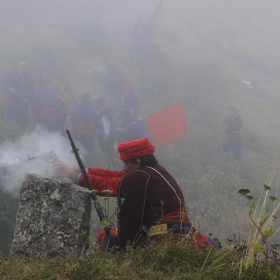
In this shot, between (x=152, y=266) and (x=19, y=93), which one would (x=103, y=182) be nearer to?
→ (x=152, y=266)

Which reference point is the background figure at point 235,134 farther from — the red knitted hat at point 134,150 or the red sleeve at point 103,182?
the red knitted hat at point 134,150

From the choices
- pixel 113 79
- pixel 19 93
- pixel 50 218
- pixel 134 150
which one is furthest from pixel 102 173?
pixel 113 79

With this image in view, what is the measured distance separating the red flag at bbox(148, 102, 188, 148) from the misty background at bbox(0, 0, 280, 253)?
480 mm

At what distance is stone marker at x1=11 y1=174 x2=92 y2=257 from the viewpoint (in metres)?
3.38

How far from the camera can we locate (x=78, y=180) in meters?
3.85

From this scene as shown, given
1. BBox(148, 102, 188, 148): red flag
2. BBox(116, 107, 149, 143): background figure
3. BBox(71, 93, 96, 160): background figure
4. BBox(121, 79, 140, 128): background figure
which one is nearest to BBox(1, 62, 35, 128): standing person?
BBox(71, 93, 96, 160): background figure

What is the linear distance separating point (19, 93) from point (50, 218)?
8.28 meters

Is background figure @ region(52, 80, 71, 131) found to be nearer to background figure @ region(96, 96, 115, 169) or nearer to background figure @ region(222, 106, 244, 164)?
background figure @ region(96, 96, 115, 169)

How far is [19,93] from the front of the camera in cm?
1099

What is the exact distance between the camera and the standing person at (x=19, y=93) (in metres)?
10.6

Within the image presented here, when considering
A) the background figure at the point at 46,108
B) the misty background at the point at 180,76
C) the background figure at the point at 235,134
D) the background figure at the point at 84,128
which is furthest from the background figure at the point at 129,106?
the background figure at the point at 235,134

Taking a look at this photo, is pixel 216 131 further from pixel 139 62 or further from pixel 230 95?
pixel 139 62

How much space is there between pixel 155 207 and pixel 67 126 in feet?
30.5

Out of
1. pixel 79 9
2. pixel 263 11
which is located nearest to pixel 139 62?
pixel 79 9
